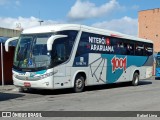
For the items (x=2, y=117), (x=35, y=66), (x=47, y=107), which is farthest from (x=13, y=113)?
(x=35, y=66)

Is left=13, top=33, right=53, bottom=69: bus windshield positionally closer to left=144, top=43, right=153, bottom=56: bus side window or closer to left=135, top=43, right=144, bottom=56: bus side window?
left=135, top=43, right=144, bottom=56: bus side window

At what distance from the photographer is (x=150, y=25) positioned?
7544 cm

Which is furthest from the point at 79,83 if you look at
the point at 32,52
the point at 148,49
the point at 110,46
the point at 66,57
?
the point at 148,49

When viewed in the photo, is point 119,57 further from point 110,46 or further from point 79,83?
point 79,83

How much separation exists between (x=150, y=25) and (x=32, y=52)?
62618 millimetres

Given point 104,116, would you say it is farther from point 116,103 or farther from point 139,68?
point 139,68

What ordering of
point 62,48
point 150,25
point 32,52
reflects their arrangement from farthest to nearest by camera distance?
point 150,25
point 62,48
point 32,52

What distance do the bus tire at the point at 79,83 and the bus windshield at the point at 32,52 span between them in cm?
243

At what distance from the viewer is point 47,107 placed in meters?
11.6

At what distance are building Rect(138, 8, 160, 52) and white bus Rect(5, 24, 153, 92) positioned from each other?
54.4 m

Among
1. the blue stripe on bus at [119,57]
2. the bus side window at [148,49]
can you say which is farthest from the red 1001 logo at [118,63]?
the bus side window at [148,49]

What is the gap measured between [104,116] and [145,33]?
68029mm

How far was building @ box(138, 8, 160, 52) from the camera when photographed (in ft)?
243

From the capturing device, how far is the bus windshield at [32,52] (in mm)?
15512
